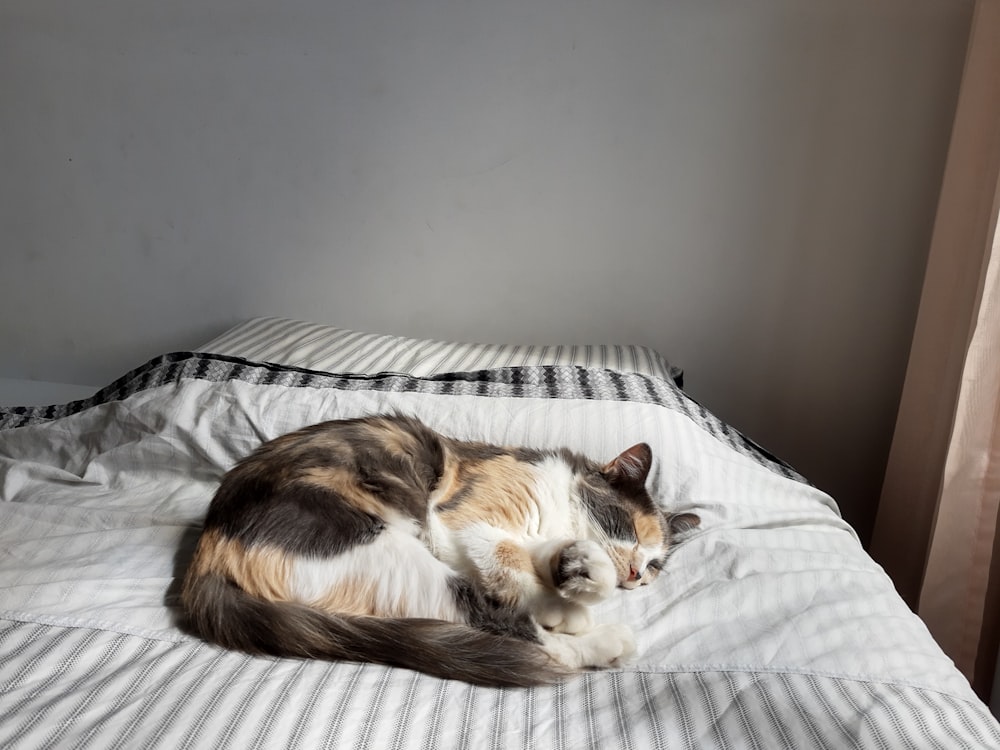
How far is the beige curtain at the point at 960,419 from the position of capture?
1657 millimetres

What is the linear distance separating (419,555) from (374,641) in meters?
0.15

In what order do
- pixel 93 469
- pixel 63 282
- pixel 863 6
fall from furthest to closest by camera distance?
pixel 63 282, pixel 863 6, pixel 93 469

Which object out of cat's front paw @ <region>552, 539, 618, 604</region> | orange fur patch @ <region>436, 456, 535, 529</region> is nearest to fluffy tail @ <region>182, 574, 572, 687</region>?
cat's front paw @ <region>552, 539, 618, 604</region>

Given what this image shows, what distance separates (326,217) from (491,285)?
20.3 inches

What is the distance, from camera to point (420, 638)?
107 centimetres

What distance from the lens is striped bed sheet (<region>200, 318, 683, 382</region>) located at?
1.97 meters

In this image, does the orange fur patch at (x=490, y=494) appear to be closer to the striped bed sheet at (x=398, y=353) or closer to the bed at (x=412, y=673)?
the bed at (x=412, y=673)

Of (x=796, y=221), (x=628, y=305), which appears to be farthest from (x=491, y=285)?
(x=796, y=221)

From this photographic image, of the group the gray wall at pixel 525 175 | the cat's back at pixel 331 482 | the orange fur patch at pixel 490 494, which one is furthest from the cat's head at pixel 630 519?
the gray wall at pixel 525 175

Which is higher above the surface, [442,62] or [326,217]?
[442,62]

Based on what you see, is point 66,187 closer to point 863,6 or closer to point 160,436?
point 160,436

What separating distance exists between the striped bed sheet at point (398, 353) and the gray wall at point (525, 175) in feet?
0.79

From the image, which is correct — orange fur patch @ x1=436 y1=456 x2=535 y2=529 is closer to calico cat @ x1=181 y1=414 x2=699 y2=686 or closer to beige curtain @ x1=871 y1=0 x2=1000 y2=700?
calico cat @ x1=181 y1=414 x2=699 y2=686

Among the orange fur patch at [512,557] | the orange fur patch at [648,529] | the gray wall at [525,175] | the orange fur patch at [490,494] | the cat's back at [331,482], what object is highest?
the gray wall at [525,175]
